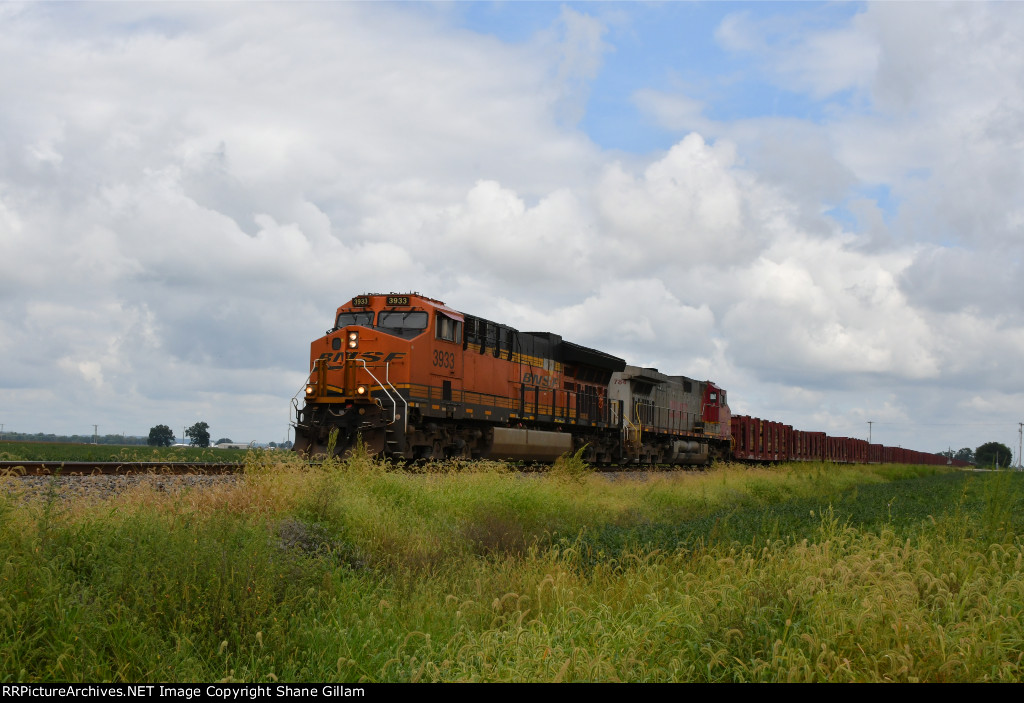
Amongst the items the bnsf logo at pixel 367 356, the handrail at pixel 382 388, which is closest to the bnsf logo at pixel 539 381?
the bnsf logo at pixel 367 356

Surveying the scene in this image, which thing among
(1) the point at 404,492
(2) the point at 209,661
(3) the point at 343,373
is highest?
(3) the point at 343,373

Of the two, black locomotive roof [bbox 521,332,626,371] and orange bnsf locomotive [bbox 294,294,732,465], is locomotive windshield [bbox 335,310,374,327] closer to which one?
orange bnsf locomotive [bbox 294,294,732,465]

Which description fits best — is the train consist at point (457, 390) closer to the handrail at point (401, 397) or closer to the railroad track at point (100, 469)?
the handrail at point (401, 397)

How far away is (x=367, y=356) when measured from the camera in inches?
738

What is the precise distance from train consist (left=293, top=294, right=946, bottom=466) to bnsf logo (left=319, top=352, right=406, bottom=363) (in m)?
0.03

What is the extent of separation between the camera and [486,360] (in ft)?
69.9

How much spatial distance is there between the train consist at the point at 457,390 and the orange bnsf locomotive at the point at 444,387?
1.1 inches

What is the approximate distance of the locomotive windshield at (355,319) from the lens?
19.7m

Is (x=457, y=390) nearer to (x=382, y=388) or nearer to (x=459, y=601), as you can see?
(x=382, y=388)

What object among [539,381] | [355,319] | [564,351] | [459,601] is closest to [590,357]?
[564,351]

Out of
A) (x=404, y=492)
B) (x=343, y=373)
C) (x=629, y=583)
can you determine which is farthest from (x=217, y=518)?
(x=343, y=373)

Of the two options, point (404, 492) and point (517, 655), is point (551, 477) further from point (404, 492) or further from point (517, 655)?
point (517, 655)

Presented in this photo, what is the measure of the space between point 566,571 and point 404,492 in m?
4.56
